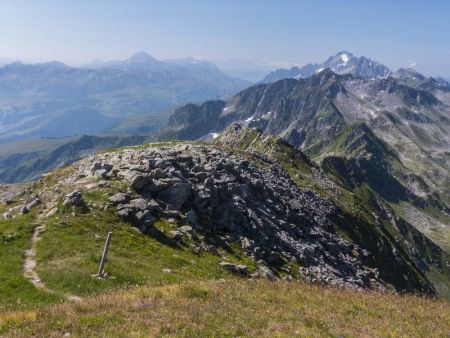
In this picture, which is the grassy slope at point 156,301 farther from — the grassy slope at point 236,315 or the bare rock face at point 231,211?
the bare rock face at point 231,211

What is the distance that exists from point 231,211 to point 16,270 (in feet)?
97.4

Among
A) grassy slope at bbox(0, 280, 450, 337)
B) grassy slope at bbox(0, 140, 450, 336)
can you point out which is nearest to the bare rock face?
grassy slope at bbox(0, 140, 450, 336)

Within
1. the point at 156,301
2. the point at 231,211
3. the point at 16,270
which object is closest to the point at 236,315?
the point at 156,301

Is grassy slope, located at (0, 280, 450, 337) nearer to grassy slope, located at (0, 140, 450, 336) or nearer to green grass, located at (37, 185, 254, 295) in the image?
grassy slope, located at (0, 140, 450, 336)

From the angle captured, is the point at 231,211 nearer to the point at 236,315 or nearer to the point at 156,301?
the point at 156,301

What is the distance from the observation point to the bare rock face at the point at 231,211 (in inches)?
1786

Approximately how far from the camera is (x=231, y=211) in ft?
177

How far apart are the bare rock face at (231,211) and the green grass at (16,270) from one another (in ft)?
17.3

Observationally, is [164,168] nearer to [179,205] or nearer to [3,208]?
[179,205]

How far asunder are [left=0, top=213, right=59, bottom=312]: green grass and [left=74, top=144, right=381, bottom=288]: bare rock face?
5271 millimetres

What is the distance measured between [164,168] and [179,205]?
23.2 ft

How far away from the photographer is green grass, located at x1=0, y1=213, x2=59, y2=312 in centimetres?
2327

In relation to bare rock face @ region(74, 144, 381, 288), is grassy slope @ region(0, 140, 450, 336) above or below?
above

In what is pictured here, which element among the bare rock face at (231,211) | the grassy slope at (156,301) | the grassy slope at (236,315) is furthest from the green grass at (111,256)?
the grassy slope at (236,315)
